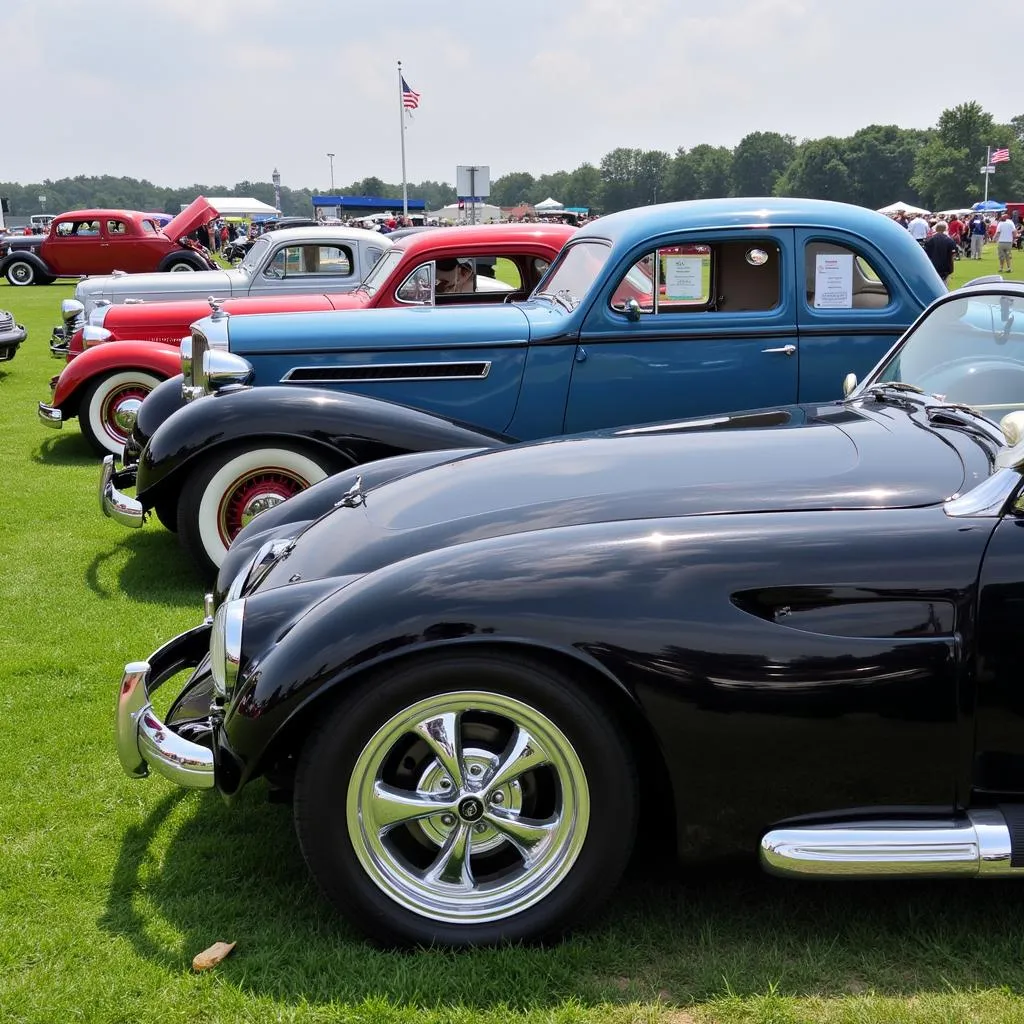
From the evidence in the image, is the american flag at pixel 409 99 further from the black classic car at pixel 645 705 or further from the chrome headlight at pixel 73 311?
the black classic car at pixel 645 705

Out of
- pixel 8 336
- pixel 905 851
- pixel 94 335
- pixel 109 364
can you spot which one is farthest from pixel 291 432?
pixel 8 336

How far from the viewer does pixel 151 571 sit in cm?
603

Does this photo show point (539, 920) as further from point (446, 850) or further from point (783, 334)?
point (783, 334)

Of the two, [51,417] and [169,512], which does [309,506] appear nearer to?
[169,512]

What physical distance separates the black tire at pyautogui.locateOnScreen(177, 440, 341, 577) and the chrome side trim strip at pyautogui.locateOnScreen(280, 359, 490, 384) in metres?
0.97

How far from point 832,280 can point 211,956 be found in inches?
189

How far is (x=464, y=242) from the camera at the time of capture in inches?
323

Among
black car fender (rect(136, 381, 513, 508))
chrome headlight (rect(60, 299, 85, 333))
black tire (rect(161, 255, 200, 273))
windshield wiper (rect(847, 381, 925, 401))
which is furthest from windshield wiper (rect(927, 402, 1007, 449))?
black tire (rect(161, 255, 200, 273))

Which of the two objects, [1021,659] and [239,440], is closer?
[1021,659]

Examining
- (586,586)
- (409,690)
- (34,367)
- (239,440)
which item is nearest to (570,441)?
(586,586)

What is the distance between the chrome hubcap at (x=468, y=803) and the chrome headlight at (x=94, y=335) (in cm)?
817

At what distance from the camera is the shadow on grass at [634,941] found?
2.51m

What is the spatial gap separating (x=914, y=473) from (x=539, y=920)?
141 centimetres

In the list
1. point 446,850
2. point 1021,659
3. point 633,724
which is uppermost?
point 1021,659
